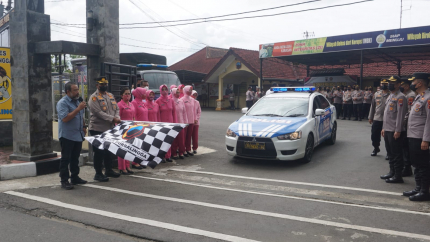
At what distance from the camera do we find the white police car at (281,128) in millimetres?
8156

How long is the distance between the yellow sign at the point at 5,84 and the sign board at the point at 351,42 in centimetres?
1667

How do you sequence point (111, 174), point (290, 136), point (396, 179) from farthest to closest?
point (290, 136) < point (111, 174) < point (396, 179)

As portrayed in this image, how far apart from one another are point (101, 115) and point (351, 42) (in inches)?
682

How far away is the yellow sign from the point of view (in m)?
11.2

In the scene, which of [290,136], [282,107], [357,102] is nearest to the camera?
[290,136]

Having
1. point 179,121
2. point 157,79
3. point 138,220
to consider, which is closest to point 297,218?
point 138,220

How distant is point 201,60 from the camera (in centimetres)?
3944

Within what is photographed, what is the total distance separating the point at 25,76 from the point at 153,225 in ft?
16.6

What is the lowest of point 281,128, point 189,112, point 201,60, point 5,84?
point 281,128

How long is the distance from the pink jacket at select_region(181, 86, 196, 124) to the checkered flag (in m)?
2.89

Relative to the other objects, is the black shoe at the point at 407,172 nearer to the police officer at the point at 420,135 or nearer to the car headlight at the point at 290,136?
the police officer at the point at 420,135

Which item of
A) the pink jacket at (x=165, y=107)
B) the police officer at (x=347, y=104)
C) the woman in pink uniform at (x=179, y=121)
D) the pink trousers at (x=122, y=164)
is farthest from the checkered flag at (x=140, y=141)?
the police officer at (x=347, y=104)

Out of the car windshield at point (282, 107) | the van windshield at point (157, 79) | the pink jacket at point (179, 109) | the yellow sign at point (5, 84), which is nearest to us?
the car windshield at point (282, 107)

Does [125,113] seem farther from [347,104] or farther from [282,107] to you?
[347,104]
